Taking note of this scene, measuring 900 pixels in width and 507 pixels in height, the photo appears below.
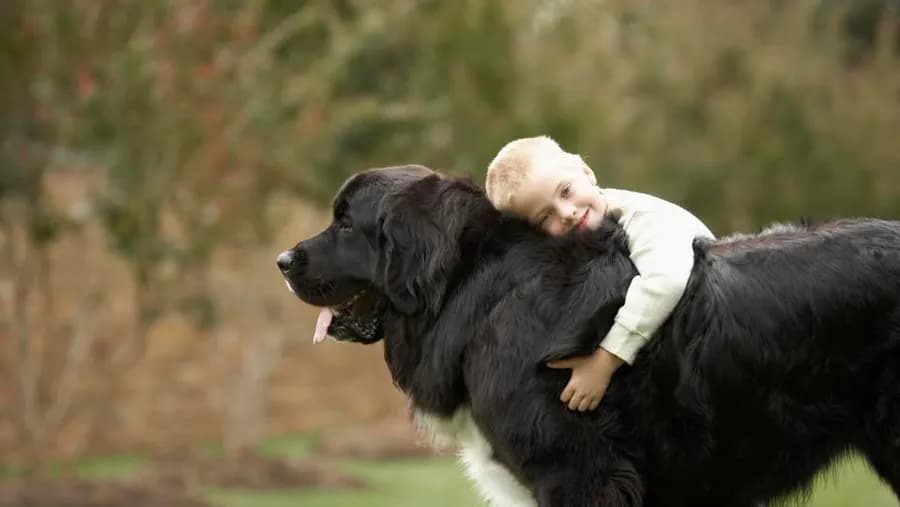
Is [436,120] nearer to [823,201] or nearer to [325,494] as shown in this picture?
[325,494]

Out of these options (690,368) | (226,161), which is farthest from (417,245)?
(226,161)

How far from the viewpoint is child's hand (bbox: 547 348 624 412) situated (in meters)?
3.89

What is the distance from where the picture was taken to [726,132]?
18.2 metres

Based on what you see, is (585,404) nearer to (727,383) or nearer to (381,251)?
(727,383)

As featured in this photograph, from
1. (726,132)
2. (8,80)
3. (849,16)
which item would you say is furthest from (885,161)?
(8,80)

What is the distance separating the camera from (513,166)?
4.16 metres

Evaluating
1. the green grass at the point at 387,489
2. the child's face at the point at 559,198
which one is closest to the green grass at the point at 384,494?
the green grass at the point at 387,489

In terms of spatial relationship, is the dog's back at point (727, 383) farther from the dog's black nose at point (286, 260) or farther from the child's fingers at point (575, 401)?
the dog's black nose at point (286, 260)

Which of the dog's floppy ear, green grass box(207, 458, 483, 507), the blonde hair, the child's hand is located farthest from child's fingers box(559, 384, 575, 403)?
green grass box(207, 458, 483, 507)

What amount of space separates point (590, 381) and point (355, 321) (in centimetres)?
93

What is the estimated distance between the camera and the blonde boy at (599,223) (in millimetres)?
3883

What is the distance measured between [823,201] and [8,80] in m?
12.0

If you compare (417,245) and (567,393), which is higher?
(417,245)

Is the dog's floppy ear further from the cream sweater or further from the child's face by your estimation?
the cream sweater
